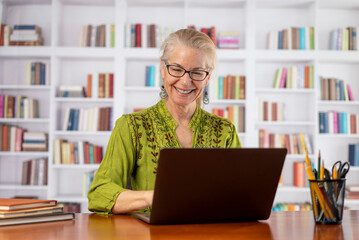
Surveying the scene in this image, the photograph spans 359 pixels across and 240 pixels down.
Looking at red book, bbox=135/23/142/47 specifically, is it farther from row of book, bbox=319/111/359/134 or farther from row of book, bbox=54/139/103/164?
row of book, bbox=319/111/359/134

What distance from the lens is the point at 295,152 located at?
4.61 metres

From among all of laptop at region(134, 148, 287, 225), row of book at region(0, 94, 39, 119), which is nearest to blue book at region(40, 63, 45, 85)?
row of book at region(0, 94, 39, 119)

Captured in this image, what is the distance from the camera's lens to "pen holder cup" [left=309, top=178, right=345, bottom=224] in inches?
47.2

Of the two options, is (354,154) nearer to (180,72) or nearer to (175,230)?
(180,72)

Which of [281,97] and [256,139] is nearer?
[256,139]

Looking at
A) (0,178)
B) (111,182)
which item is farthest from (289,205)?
(111,182)

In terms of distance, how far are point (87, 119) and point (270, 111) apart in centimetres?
191

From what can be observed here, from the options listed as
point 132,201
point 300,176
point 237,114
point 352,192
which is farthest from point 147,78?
point 132,201

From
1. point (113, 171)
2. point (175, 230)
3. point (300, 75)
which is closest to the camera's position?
point (175, 230)

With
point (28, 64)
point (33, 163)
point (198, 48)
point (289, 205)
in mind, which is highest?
point (28, 64)

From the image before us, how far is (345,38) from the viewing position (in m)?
4.69

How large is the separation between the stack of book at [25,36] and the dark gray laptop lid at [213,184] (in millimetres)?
3836

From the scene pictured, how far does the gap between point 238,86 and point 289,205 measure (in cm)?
134

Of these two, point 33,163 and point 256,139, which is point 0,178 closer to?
point 33,163
